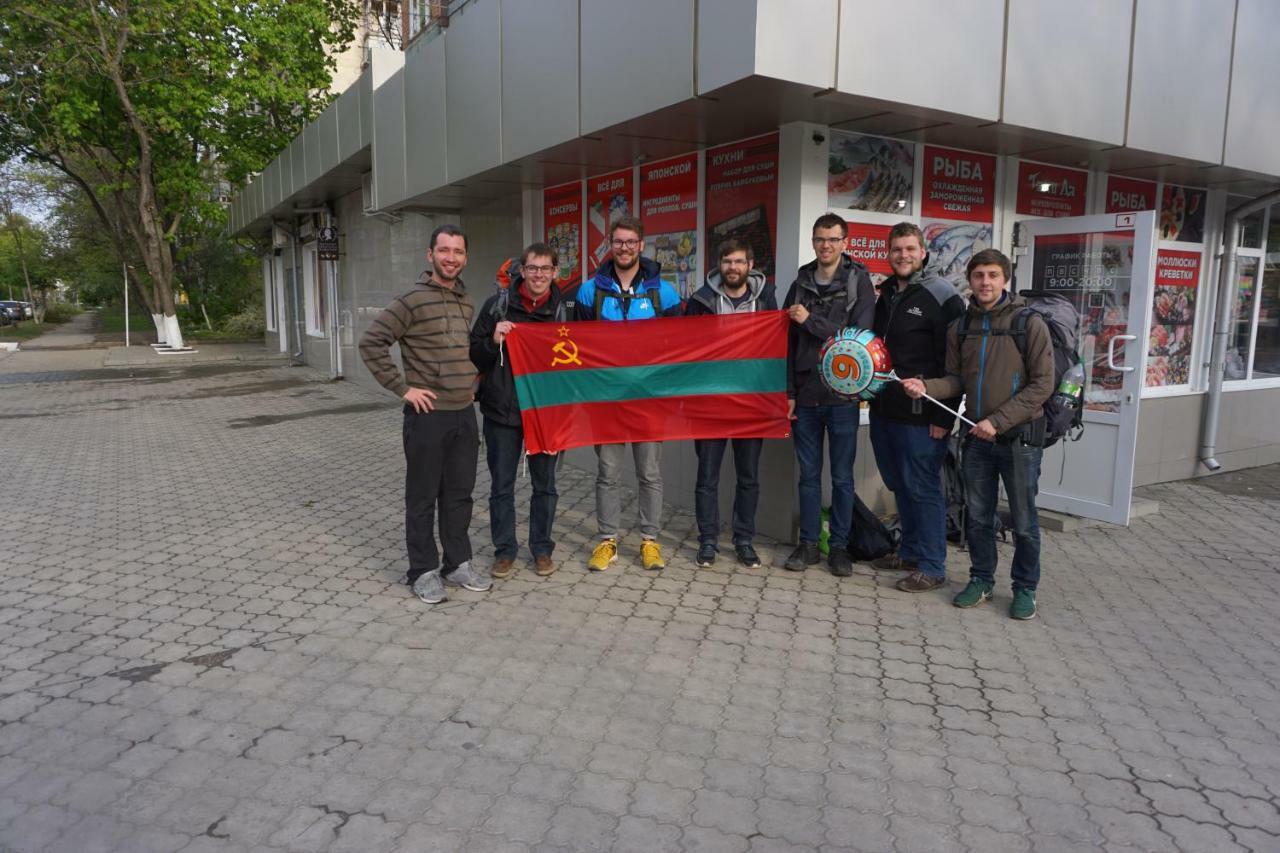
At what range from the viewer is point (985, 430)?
448cm

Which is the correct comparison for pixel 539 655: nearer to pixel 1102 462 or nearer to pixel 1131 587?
pixel 1131 587

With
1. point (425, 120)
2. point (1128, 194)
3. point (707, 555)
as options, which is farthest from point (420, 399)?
point (1128, 194)

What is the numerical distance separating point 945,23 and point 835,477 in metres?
2.89

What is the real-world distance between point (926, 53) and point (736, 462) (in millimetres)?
2772

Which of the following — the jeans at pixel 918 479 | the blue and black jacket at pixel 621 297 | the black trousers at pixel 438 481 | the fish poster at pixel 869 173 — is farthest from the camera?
the fish poster at pixel 869 173

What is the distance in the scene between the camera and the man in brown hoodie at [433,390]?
4.75 m

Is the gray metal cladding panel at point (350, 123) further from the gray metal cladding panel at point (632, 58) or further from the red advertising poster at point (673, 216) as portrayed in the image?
the gray metal cladding panel at point (632, 58)

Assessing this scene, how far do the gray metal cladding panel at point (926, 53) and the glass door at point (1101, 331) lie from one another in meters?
1.71

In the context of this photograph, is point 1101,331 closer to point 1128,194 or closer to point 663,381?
point 1128,194

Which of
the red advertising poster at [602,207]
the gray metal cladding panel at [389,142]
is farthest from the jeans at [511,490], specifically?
the gray metal cladding panel at [389,142]

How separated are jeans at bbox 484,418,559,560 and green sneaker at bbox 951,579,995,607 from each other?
8.24 feet

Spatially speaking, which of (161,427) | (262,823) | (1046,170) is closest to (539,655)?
(262,823)

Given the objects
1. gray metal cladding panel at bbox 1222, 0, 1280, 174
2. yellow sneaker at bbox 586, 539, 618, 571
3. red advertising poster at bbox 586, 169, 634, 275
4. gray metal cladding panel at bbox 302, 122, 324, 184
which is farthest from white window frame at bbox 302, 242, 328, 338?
gray metal cladding panel at bbox 1222, 0, 1280, 174

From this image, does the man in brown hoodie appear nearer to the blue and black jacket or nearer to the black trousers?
the black trousers
